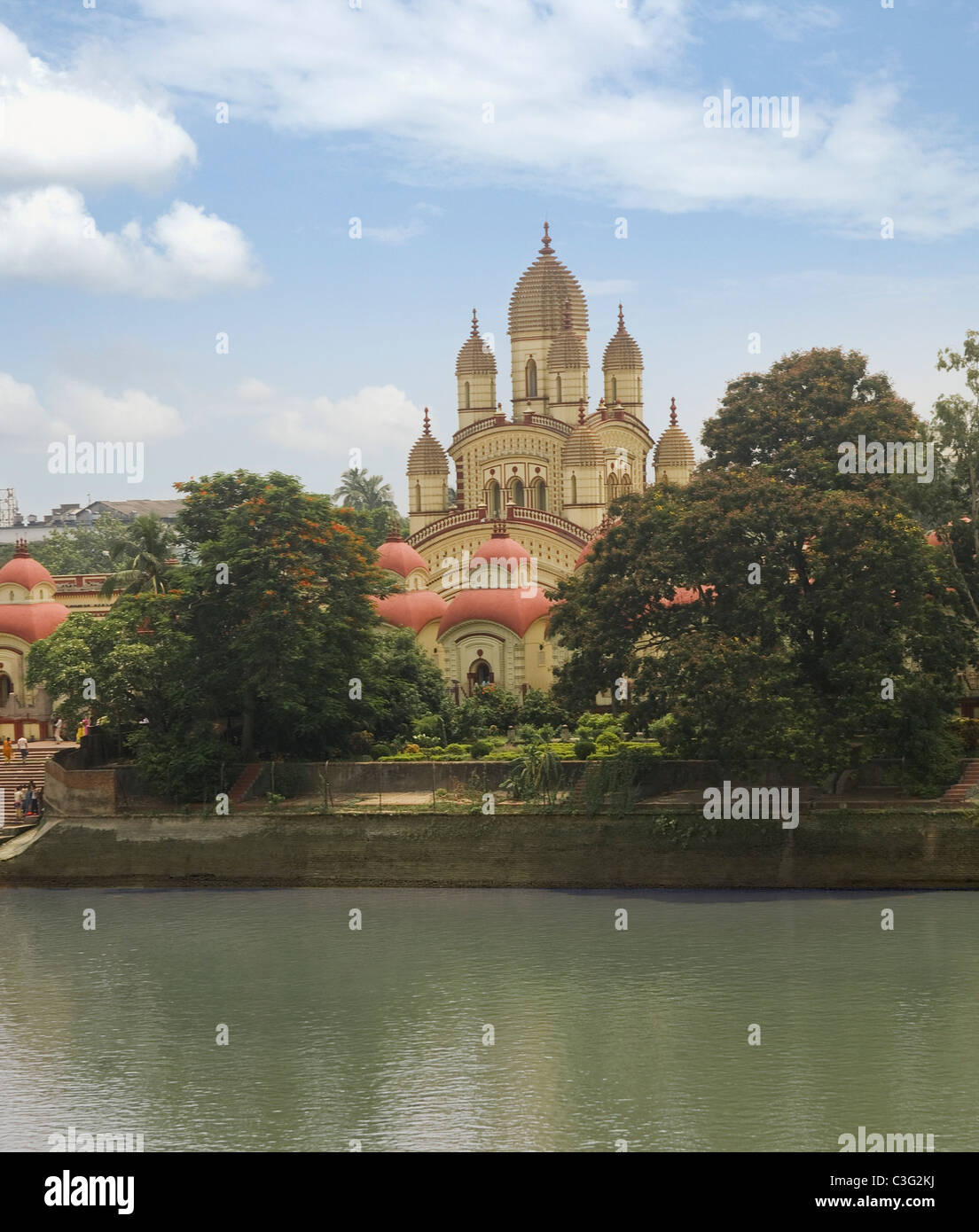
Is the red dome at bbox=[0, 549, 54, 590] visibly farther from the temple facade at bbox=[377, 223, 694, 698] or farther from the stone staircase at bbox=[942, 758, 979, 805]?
the stone staircase at bbox=[942, 758, 979, 805]

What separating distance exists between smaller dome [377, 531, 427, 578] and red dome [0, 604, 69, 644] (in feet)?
26.8

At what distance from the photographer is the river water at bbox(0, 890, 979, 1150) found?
1752 cm

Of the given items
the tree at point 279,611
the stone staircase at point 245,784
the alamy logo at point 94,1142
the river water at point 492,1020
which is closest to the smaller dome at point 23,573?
the tree at point 279,611

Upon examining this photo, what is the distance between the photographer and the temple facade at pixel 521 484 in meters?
38.1

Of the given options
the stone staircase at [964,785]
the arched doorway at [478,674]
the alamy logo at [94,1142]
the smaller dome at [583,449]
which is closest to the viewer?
the alamy logo at [94,1142]

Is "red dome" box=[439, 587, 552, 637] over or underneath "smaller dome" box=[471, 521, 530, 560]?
underneath

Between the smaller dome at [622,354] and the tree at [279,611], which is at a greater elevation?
the smaller dome at [622,354]

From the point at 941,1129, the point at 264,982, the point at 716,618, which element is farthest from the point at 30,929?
the point at 941,1129

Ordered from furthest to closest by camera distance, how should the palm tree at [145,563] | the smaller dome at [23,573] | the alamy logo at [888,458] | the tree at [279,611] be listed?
the smaller dome at [23,573], the palm tree at [145,563], the tree at [279,611], the alamy logo at [888,458]

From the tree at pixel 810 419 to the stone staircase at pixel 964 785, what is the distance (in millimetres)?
4902

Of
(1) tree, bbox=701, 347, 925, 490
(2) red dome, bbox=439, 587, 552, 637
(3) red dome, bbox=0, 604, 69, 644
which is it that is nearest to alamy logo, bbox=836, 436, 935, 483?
(1) tree, bbox=701, 347, 925, 490

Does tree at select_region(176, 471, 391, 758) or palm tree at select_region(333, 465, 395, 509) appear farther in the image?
palm tree at select_region(333, 465, 395, 509)

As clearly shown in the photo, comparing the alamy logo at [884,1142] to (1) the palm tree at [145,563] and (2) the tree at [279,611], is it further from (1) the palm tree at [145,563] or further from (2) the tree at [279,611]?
(1) the palm tree at [145,563]

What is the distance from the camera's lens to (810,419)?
1174 inches
